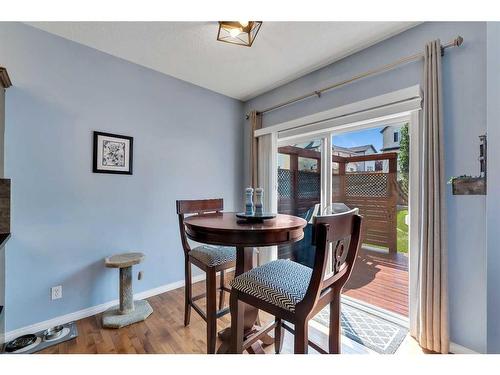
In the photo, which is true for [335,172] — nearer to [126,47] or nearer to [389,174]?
[389,174]

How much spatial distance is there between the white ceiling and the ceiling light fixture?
0.07 meters

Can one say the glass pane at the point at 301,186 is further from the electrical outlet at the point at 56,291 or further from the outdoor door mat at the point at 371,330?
the electrical outlet at the point at 56,291

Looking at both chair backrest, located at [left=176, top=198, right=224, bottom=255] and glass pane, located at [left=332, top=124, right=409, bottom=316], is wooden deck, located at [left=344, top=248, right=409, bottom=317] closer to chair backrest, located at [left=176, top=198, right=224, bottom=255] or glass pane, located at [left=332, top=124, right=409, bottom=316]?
glass pane, located at [left=332, top=124, right=409, bottom=316]

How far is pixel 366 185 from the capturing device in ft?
7.48

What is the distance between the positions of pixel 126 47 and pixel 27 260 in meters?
2.01

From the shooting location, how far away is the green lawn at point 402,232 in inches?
79.3

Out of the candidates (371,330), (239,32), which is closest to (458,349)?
(371,330)

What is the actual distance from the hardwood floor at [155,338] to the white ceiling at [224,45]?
2.48m

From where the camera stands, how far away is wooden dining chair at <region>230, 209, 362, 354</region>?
3.14 feet

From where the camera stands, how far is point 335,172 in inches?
97.7

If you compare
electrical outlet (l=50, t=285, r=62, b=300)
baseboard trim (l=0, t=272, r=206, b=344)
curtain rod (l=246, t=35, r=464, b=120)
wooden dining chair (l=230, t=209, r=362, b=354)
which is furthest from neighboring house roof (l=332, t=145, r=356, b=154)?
electrical outlet (l=50, t=285, r=62, b=300)

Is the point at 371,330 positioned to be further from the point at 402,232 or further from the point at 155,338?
the point at 155,338

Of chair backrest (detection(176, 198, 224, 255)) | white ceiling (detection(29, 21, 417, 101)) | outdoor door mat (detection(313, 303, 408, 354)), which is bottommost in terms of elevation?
outdoor door mat (detection(313, 303, 408, 354))

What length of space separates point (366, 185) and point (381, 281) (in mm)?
1000
